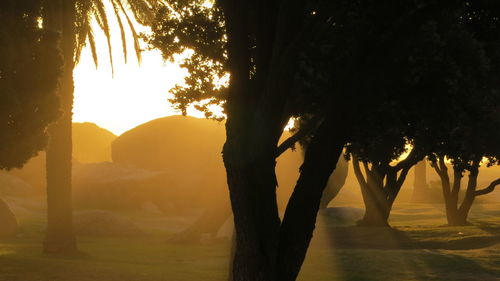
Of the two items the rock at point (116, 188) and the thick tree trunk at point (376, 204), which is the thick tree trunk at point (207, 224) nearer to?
the thick tree trunk at point (376, 204)

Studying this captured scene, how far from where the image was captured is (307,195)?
33.4 ft

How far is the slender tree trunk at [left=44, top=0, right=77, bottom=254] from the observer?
22.7 m

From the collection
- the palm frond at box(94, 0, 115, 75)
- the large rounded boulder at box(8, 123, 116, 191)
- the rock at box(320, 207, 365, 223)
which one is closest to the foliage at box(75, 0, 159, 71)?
the palm frond at box(94, 0, 115, 75)

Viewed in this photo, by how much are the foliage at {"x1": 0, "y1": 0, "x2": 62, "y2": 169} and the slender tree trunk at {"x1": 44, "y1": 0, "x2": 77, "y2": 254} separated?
422 cm

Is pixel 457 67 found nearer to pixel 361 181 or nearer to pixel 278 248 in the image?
pixel 278 248

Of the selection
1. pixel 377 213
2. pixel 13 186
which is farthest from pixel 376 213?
pixel 13 186

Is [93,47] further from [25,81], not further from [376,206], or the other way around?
[376,206]

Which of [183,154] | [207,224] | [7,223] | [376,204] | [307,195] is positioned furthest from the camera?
[183,154]

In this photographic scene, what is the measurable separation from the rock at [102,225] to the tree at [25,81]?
15.2m

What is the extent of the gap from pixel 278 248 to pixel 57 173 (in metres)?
13.9

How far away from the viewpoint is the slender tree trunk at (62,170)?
22656mm

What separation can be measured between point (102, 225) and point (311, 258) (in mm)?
13803

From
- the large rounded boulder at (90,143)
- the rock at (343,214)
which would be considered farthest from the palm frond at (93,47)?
the large rounded boulder at (90,143)

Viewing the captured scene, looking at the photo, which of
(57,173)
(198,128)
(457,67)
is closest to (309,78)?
(457,67)
